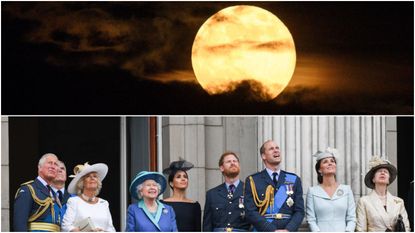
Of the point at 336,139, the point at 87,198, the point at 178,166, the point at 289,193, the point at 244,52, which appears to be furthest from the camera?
the point at 244,52

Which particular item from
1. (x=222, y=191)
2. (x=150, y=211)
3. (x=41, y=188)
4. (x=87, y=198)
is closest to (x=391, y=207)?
(x=222, y=191)

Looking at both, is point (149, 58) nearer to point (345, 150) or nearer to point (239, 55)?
point (239, 55)

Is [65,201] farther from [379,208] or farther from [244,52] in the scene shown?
[379,208]

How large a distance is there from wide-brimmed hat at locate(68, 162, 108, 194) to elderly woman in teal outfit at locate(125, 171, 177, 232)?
51cm

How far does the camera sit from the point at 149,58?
26.1 meters

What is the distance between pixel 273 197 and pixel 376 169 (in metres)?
1.52

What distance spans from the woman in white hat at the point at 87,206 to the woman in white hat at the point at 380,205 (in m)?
3.33

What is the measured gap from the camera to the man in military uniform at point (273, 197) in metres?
23.6

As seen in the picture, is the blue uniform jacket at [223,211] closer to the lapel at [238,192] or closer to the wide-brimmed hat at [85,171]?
the lapel at [238,192]

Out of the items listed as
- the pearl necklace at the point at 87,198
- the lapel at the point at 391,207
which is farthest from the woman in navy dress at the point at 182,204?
the lapel at the point at 391,207

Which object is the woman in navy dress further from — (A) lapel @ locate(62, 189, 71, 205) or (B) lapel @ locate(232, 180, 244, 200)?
(A) lapel @ locate(62, 189, 71, 205)

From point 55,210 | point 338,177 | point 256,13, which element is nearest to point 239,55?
point 256,13

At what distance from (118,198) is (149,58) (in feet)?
7.16

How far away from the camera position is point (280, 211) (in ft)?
77.8
